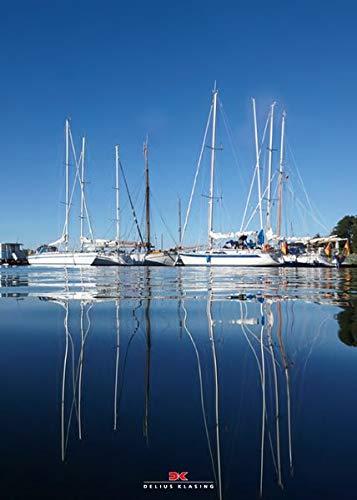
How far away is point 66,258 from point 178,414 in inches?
3320

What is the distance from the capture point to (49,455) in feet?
9.45

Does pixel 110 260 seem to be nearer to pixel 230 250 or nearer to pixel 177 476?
pixel 230 250

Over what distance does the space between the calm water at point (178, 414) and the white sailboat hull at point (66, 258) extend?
75.4m

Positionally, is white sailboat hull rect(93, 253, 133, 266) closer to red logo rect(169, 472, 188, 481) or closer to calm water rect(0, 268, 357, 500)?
calm water rect(0, 268, 357, 500)

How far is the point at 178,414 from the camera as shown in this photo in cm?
363

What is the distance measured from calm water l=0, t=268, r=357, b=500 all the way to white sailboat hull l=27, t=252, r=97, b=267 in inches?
2967

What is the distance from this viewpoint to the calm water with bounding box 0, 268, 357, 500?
8.44 ft

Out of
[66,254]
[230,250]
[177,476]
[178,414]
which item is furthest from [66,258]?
[177,476]

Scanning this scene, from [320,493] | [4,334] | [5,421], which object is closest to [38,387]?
[5,421]

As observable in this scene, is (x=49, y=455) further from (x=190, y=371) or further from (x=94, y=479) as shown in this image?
(x=190, y=371)

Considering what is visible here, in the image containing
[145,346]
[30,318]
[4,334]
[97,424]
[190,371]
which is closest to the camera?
[97,424]

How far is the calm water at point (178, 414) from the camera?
101 inches

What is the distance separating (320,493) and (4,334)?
20.4 feet

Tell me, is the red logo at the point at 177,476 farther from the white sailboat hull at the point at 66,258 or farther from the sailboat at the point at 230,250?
the white sailboat hull at the point at 66,258
